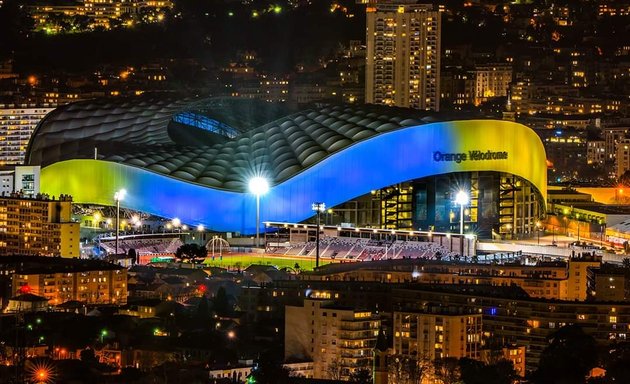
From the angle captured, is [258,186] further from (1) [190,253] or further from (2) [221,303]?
(2) [221,303]

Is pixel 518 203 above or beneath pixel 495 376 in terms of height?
above

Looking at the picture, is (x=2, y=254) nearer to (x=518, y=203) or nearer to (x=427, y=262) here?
(x=427, y=262)

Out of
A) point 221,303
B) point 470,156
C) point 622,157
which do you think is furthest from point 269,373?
point 622,157

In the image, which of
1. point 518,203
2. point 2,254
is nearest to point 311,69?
point 518,203

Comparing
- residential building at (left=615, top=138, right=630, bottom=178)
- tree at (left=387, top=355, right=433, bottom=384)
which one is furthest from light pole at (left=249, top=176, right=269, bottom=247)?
residential building at (left=615, top=138, right=630, bottom=178)

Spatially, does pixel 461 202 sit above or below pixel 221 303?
above

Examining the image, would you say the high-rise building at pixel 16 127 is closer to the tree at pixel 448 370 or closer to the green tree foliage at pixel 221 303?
the green tree foliage at pixel 221 303
